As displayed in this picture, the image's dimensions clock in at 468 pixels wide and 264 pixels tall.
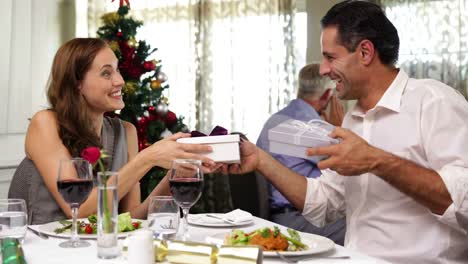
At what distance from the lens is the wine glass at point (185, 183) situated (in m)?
1.46

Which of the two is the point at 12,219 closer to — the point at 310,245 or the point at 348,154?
the point at 310,245

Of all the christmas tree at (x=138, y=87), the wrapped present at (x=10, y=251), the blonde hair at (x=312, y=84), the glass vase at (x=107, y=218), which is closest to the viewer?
the wrapped present at (x=10, y=251)

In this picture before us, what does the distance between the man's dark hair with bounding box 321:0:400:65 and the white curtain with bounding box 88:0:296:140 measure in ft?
12.7

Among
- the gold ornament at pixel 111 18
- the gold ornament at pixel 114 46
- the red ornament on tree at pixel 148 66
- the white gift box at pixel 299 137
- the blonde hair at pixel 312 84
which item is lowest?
the white gift box at pixel 299 137

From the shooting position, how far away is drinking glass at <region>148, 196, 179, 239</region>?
134 cm

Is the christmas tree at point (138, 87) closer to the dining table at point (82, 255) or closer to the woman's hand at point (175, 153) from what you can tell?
the woman's hand at point (175, 153)

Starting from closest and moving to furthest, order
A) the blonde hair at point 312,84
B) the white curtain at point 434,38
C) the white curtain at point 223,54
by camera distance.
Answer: the blonde hair at point 312,84 < the white curtain at point 434,38 < the white curtain at point 223,54

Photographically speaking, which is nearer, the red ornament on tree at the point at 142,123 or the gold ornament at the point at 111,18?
the red ornament on tree at the point at 142,123

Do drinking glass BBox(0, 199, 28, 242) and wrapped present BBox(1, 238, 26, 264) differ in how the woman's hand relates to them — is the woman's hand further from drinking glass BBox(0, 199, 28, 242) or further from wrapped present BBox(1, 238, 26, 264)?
wrapped present BBox(1, 238, 26, 264)

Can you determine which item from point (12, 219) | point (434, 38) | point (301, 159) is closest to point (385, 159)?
point (12, 219)

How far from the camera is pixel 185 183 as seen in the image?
57.6 inches

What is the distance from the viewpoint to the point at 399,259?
1.83 metres

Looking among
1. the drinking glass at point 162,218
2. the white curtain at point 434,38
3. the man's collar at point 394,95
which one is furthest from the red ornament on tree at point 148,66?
the drinking glass at point 162,218

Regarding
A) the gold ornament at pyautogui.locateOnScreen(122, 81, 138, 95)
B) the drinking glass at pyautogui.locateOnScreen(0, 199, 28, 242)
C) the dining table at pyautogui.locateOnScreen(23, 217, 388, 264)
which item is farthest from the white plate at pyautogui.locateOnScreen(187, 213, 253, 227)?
the gold ornament at pyautogui.locateOnScreen(122, 81, 138, 95)
